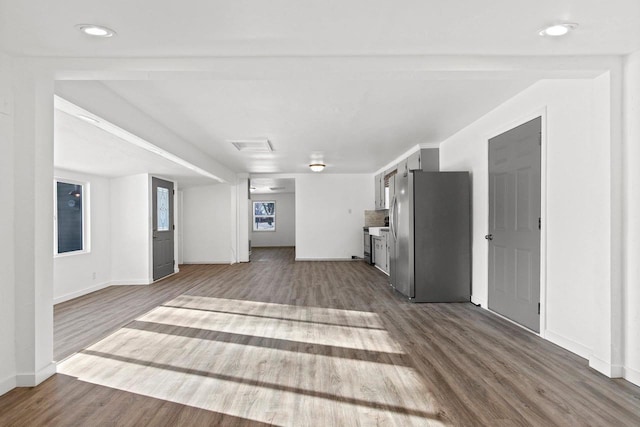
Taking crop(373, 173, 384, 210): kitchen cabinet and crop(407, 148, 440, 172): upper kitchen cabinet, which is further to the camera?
crop(373, 173, 384, 210): kitchen cabinet

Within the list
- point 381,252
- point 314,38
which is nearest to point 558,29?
point 314,38

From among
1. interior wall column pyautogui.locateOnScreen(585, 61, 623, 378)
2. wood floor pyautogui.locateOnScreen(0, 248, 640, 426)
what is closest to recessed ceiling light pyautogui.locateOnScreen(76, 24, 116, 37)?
wood floor pyautogui.locateOnScreen(0, 248, 640, 426)

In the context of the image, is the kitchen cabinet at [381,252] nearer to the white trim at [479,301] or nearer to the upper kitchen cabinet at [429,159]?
the upper kitchen cabinet at [429,159]

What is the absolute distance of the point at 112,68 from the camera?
2.87m

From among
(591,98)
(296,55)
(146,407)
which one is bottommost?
(146,407)

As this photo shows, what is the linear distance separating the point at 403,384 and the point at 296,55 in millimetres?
2518

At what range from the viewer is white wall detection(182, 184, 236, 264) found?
1038 centimetres

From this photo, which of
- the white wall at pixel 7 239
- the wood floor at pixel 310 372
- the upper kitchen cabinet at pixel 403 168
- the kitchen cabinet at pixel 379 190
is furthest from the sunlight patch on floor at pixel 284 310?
the kitchen cabinet at pixel 379 190

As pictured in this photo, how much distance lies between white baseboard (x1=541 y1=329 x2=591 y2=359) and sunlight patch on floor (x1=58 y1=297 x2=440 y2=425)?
1.47m

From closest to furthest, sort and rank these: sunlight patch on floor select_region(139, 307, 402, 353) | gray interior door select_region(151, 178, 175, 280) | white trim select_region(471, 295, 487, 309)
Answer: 1. sunlight patch on floor select_region(139, 307, 402, 353)
2. white trim select_region(471, 295, 487, 309)
3. gray interior door select_region(151, 178, 175, 280)

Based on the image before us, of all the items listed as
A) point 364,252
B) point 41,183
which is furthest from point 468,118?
point 364,252

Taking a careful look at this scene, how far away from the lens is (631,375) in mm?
2771

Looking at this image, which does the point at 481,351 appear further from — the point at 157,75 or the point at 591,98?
the point at 157,75

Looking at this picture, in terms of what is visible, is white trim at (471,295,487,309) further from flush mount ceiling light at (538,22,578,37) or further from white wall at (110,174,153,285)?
white wall at (110,174,153,285)
